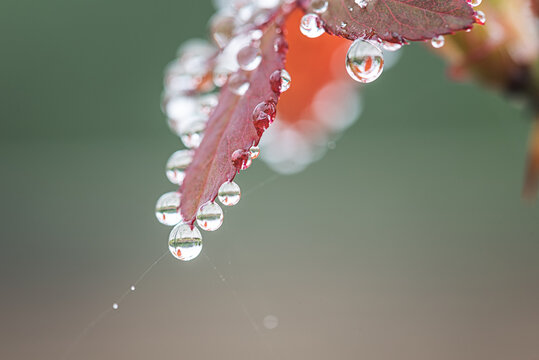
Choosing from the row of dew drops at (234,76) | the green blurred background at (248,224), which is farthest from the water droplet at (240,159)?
the green blurred background at (248,224)

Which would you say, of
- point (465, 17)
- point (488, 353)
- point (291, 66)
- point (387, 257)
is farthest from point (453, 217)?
point (465, 17)

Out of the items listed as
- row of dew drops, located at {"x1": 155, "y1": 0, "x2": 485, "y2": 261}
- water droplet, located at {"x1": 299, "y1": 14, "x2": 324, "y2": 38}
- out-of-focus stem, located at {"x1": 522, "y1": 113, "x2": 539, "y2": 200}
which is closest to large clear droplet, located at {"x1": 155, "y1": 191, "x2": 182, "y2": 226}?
row of dew drops, located at {"x1": 155, "y1": 0, "x2": 485, "y2": 261}

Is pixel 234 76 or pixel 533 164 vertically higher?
pixel 234 76

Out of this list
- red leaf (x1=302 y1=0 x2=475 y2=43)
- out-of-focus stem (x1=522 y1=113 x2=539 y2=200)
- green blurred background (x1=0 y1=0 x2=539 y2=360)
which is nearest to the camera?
red leaf (x1=302 y1=0 x2=475 y2=43)

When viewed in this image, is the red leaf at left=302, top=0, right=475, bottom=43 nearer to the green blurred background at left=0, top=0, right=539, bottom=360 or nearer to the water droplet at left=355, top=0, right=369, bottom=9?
the water droplet at left=355, top=0, right=369, bottom=9

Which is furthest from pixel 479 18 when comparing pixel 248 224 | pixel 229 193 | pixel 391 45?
pixel 248 224

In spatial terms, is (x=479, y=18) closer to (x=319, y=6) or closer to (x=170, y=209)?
(x=319, y=6)

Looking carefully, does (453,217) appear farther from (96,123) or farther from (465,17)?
(96,123)
